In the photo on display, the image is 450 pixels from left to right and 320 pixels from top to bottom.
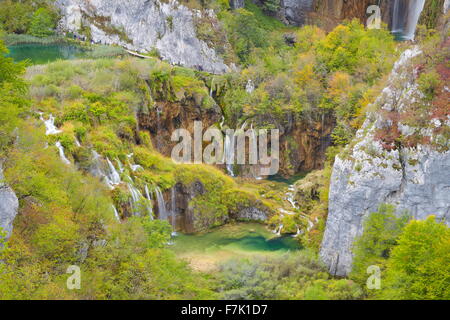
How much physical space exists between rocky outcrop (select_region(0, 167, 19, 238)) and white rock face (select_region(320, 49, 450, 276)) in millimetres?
16973

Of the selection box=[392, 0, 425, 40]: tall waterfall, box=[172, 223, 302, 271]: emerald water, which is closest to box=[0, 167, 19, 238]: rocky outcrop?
box=[172, 223, 302, 271]: emerald water

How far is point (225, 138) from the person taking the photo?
139 ft

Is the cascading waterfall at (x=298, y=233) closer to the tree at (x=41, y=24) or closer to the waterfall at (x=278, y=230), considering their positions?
the waterfall at (x=278, y=230)

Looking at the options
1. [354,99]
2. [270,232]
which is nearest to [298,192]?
[270,232]

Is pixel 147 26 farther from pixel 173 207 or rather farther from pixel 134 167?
pixel 173 207

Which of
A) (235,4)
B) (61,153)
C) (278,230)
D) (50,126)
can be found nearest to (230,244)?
(278,230)

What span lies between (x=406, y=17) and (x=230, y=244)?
142 ft

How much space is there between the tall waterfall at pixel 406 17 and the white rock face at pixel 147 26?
23.4 m

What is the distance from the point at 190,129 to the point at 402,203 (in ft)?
70.7

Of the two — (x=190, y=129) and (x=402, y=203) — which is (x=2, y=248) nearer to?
(x=402, y=203)

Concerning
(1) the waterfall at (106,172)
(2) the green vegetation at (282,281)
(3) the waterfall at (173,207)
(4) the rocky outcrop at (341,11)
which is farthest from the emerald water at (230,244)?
(4) the rocky outcrop at (341,11)

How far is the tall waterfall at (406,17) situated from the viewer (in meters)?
54.3

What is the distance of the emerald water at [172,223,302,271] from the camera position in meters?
27.8

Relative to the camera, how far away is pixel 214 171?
36.0 m
